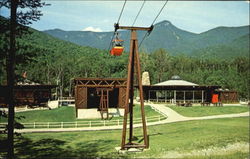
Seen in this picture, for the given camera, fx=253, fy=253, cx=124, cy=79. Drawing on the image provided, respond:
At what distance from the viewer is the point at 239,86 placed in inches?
2266

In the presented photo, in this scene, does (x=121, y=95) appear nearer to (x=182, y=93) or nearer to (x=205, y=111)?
(x=205, y=111)

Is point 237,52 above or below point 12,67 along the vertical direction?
above

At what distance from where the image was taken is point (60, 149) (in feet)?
56.1

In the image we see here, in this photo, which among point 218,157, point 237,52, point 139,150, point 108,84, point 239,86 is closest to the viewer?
point 218,157

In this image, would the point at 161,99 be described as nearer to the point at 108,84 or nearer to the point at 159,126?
the point at 108,84

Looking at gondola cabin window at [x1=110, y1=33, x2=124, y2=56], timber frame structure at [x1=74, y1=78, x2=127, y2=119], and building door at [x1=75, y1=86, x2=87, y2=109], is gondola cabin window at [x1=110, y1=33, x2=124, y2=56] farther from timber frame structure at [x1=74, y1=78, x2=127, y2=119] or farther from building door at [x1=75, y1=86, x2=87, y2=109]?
building door at [x1=75, y1=86, x2=87, y2=109]

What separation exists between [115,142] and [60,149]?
409 centimetres

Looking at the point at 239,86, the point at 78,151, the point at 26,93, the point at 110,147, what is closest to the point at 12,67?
the point at 78,151

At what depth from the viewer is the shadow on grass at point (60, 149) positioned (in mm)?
15277

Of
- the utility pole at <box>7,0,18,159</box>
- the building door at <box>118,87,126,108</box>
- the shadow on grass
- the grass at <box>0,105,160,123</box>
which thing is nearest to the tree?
the utility pole at <box>7,0,18,159</box>

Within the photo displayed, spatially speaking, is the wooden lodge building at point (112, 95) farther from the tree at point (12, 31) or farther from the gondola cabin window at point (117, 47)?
the tree at point (12, 31)

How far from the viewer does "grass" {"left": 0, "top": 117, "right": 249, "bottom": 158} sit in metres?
15.2

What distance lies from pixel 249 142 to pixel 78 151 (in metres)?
11.1

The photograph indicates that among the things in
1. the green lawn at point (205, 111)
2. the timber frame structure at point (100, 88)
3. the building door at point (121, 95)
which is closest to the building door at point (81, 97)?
the timber frame structure at point (100, 88)
